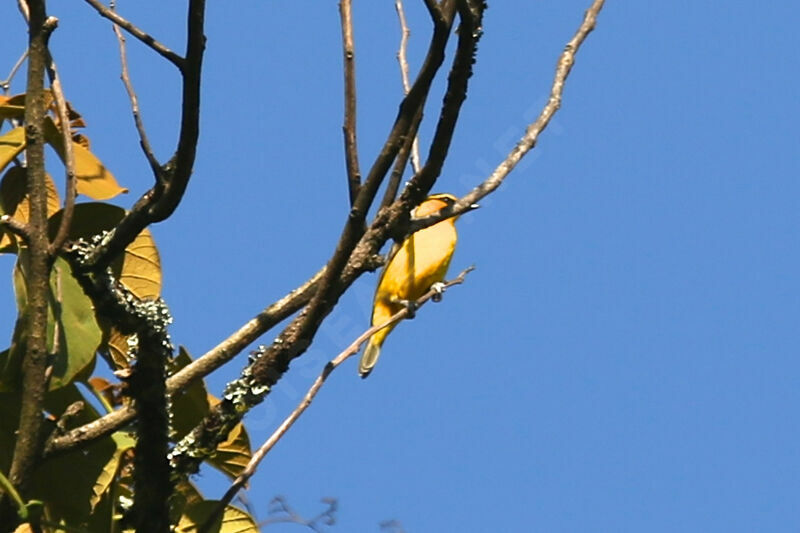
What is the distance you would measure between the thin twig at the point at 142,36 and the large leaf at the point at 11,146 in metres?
0.31

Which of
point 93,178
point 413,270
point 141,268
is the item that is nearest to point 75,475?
point 141,268

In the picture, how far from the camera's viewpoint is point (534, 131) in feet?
8.25

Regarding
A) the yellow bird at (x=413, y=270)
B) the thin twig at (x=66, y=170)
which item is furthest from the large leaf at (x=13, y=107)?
the yellow bird at (x=413, y=270)

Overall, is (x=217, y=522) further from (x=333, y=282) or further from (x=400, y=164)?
(x=400, y=164)

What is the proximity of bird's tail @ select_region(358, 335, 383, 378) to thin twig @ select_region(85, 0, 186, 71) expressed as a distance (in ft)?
10.2

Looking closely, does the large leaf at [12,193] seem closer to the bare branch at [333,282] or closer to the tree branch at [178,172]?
the tree branch at [178,172]

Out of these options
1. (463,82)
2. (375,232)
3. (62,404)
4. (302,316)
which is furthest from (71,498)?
(463,82)

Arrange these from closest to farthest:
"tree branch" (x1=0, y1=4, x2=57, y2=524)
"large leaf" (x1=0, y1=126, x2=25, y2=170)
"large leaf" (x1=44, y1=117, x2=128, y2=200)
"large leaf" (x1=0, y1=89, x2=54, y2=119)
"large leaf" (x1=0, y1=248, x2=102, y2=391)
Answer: "tree branch" (x1=0, y1=4, x2=57, y2=524)
"large leaf" (x1=0, y1=248, x2=102, y2=391)
"large leaf" (x1=0, y1=126, x2=25, y2=170)
"large leaf" (x1=0, y1=89, x2=54, y2=119)
"large leaf" (x1=44, y1=117, x2=128, y2=200)

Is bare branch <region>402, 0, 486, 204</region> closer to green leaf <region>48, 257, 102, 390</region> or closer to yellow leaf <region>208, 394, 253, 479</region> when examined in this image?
green leaf <region>48, 257, 102, 390</region>

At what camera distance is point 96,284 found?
2311 mm

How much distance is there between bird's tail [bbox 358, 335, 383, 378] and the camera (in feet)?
17.2

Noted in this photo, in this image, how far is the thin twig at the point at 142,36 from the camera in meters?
2.07

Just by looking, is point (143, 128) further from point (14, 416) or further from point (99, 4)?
point (14, 416)

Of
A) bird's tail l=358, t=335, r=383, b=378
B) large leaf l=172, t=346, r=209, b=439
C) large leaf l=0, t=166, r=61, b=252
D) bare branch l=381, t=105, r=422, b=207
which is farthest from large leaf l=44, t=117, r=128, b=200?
bird's tail l=358, t=335, r=383, b=378
